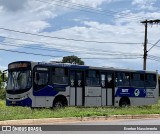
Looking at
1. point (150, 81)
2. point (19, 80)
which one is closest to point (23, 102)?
point (19, 80)

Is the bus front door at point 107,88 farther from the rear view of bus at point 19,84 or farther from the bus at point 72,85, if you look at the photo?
the rear view of bus at point 19,84

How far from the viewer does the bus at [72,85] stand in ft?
90.0

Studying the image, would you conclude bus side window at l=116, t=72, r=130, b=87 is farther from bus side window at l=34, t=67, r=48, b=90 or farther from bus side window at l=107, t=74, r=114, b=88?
bus side window at l=34, t=67, r=48, b=90

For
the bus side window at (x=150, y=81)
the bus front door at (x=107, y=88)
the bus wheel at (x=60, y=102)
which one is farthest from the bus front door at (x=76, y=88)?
the bus side window at (x=150, y=81)

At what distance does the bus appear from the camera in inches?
1080

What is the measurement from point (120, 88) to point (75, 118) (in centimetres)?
1286

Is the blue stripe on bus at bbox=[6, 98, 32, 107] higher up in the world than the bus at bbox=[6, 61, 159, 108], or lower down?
lower down

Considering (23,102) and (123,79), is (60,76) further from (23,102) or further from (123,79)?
(123,79)

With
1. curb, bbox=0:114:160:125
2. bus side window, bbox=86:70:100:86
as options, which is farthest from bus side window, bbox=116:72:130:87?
curb, bbox=0:114:160:125

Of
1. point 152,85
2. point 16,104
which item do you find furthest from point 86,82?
point 152,85

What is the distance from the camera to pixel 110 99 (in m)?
32.6

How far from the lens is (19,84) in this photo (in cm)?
2781

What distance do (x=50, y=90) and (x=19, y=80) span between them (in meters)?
1.98

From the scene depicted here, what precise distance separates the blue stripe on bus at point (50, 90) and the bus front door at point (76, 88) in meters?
0.83
